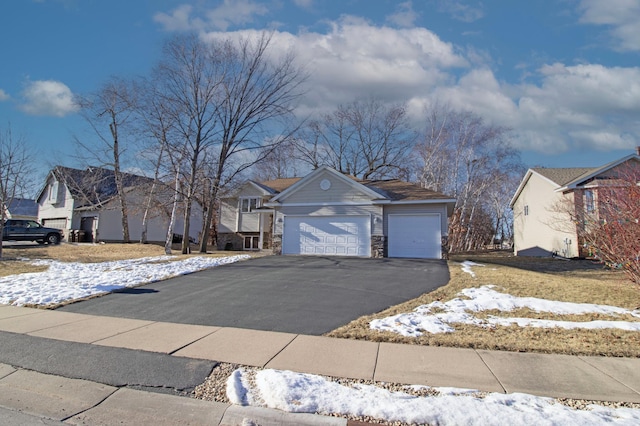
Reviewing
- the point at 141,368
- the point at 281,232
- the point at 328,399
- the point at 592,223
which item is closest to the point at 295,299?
the point at 141,368

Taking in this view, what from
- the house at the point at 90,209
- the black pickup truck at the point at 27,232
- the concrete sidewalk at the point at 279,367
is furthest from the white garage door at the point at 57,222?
the concrete sidewalk at the point at 279,367

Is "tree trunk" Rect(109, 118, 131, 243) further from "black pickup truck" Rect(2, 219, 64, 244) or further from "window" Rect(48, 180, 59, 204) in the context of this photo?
"window" Rect(48, 180, 59, 204)

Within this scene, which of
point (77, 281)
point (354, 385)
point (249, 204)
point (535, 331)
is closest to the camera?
point (354, 385)

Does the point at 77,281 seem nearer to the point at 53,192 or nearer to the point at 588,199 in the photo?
the point at 588,199

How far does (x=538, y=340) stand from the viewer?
569 centimetres

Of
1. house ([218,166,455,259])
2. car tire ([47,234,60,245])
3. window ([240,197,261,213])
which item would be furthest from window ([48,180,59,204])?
house ([218,166,455,259])

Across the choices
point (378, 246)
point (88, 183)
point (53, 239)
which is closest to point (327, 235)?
point (378, 246)

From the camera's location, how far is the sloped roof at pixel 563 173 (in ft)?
69.4

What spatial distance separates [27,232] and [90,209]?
4.43m

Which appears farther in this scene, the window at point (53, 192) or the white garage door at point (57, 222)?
the window at point (53, 192)

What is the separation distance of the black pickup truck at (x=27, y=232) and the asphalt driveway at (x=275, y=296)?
64.8 feet

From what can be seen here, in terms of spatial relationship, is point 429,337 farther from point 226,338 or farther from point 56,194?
point 56,194

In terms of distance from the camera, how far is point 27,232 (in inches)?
993

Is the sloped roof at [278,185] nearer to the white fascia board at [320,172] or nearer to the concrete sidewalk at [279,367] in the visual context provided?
the white fascia board at [320,172]
